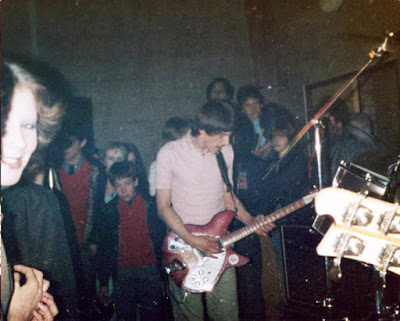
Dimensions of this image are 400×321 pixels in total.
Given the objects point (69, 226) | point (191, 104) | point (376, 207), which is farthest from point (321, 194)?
point (191, 104)

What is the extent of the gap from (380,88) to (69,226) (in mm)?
3805

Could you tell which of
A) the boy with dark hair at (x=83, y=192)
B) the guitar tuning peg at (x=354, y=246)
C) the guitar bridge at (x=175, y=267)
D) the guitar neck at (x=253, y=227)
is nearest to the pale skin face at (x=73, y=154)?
the boy with dark hair at (x=83, y=192)

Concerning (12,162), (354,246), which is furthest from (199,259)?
(12,162)

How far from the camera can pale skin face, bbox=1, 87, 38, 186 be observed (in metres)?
1.32

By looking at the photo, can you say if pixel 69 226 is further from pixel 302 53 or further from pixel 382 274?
pixel 302 53

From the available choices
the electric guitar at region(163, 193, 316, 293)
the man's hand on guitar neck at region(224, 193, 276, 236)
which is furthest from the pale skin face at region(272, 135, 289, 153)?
the electric guitar at region(163, 193, 316, 293)

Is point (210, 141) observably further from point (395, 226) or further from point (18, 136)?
point (18, 136)

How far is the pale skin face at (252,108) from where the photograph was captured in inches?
165

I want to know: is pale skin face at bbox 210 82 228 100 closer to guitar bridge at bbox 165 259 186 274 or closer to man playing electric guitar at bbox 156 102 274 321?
man playing electric guitar at bbox 156 102 274 321

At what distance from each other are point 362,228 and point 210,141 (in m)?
1.35

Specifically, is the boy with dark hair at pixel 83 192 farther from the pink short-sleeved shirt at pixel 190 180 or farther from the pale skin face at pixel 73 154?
the pink short-sleeved shirt at pixel 190 180

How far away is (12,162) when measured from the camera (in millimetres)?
1339

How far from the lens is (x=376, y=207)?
1695mm

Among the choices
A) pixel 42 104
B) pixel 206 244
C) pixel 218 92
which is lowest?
pixel 206 244
